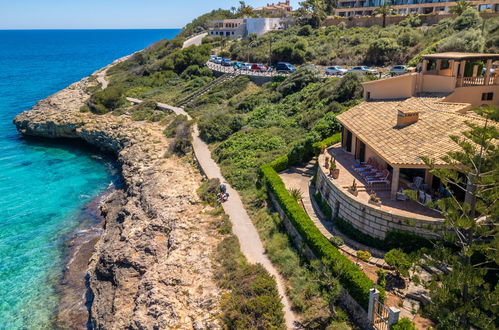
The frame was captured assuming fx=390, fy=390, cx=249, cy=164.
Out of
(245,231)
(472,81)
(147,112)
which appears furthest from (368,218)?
(147,112)

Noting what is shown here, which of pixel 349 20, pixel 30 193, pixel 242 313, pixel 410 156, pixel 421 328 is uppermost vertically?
pixel 349 20

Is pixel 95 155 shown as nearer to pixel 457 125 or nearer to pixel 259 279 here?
pixel 259 279

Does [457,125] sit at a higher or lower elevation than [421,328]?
higher

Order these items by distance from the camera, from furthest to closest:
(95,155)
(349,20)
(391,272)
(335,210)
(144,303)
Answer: (349,20), (95,155), (335,210), (144,303), (391,272)

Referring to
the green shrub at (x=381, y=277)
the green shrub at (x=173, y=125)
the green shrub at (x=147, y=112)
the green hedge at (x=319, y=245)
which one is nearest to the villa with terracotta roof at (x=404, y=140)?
the green hedge at (x=319, y=245)

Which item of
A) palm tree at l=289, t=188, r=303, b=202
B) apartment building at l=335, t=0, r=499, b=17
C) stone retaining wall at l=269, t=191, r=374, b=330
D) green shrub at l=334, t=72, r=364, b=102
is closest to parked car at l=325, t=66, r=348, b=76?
green shrub at l=334, t=72, r=364, b=102

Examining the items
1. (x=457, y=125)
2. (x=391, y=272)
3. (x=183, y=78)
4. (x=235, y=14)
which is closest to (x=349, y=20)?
(x=183, y=78)

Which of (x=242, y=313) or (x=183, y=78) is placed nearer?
(x=242, y=313)
